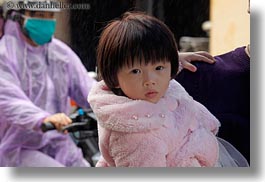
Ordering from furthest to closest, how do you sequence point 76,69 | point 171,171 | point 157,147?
point 76,69 → point 171,171 → point 157,147

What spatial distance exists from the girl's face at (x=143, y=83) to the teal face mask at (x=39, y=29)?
0.48 m

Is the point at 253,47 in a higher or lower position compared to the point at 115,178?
higher

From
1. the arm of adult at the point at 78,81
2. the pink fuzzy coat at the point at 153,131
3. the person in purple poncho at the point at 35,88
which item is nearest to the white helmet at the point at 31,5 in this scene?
the person in purple poncho at the point at 35,88

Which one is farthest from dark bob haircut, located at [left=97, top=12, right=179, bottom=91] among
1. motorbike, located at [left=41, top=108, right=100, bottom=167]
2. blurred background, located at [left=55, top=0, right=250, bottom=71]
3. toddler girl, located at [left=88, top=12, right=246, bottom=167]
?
motorbike, located at [left=41, top=108, right=100, bottom=167]

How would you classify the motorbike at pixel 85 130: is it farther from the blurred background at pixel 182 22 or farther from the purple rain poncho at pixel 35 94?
the blurred background at pixel 182 22

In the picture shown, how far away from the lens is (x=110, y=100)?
234 cm

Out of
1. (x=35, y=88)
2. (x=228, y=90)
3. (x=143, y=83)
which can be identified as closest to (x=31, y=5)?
(x=35, y=88)

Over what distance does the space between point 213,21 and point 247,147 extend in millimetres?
566

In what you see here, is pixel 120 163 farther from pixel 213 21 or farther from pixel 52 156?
pixel 213 21

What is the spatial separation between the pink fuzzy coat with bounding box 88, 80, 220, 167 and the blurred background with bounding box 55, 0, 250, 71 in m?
0.26

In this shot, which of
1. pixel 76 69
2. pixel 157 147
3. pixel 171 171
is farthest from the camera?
pixel 76 69

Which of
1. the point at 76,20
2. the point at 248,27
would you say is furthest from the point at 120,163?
the point at 248,27

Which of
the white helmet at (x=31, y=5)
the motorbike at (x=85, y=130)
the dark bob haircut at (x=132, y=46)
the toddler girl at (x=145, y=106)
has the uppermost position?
the white helmet at (x=31, y=5)

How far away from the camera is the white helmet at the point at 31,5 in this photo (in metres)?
2.62
